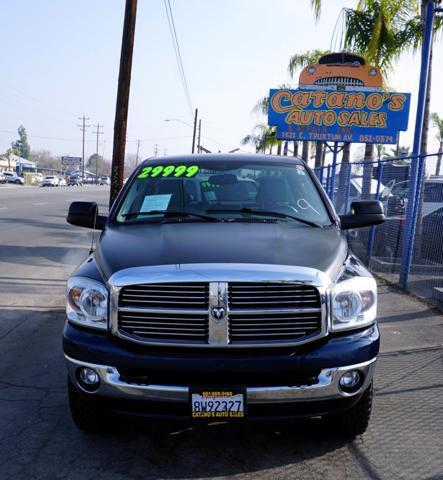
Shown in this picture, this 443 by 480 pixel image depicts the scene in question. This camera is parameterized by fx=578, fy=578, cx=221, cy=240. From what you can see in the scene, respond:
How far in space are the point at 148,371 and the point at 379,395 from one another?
223 cm

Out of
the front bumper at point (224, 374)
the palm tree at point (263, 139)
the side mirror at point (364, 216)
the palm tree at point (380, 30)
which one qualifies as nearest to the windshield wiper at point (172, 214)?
the side mirror at point (364, 216)

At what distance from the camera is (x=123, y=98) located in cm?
1054

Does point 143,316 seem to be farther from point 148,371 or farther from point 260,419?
point 260,419

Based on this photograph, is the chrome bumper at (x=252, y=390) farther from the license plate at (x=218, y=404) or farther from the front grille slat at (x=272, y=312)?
the front grille slat at (x=272, y=312)

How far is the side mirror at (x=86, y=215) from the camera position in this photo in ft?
15.7

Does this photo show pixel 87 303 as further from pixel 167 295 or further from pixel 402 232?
pixel 402 232

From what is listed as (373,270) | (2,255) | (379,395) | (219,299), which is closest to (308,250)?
(219,299)

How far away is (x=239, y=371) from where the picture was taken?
312 cm

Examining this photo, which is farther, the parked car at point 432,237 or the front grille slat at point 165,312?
the parked car at point 432,237

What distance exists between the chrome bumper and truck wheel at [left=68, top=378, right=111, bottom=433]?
31 centimetres

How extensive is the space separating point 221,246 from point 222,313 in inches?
20.2

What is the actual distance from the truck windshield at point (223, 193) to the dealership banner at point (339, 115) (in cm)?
1124

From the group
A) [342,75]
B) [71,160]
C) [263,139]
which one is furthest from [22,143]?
[342,75]

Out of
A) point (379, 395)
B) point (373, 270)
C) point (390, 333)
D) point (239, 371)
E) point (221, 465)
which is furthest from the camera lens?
point (373, 270)
